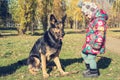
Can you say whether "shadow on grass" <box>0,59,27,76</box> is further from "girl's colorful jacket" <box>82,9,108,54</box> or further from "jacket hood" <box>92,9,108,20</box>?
"jacket hood" <box>92,9,108,20</box>

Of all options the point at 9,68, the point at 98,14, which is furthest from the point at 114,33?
the point at 98,14

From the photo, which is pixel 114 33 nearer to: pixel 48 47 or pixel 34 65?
pixel 34 65

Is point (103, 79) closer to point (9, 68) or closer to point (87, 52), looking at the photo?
point (87, 52)

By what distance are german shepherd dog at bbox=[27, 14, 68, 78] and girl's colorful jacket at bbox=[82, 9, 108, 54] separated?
0.81 meters

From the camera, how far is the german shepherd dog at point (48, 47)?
8.61 m

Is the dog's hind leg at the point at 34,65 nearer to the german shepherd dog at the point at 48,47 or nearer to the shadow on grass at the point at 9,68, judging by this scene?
the german shepherd dog at the point at 48,47

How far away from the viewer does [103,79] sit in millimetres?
8609

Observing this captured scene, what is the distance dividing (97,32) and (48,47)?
62.5 inches

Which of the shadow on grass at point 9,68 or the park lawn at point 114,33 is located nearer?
the shadow on grass at point 9,68

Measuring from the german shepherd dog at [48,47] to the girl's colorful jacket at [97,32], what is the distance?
0.81 metres

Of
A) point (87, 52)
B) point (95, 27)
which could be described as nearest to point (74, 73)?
point (87, 52)

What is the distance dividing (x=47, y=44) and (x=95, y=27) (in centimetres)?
158

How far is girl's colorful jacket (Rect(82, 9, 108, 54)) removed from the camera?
8367 millimetres

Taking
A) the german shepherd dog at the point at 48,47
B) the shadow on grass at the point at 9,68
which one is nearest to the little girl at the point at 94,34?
the german shepherd dog at the point at 48,47
